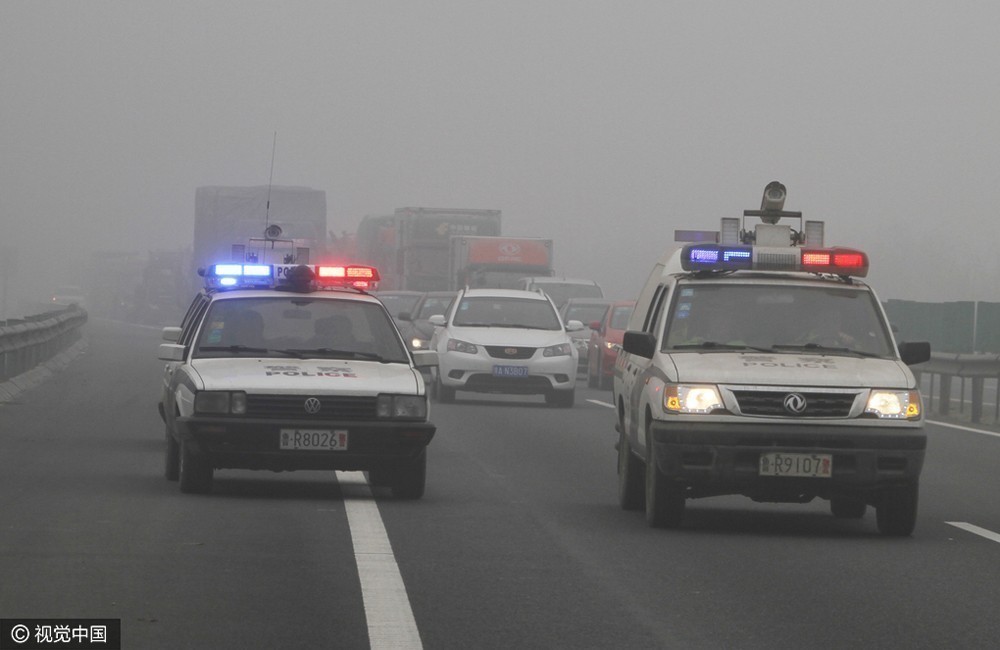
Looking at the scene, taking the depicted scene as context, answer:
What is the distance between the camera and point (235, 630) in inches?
301

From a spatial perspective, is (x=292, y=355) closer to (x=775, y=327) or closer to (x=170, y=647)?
(x=775, y=327)

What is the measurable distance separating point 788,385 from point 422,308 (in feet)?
76.6

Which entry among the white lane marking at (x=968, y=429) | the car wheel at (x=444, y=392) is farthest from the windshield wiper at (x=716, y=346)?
the car wheel at (x=444, y=392)

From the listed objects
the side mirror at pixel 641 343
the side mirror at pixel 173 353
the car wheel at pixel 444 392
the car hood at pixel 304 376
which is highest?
the side mirror at pixel 641 343

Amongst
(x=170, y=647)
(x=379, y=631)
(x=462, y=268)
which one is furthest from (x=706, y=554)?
(x=462, y=268)

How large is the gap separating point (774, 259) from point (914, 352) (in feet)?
3.57

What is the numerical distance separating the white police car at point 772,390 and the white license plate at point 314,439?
75.5 inches

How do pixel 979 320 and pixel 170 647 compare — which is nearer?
pixel 170 647

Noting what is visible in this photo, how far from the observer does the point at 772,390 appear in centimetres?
1132

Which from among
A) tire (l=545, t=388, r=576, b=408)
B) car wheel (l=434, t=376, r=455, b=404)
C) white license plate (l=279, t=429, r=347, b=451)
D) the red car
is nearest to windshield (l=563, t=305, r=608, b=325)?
the red car

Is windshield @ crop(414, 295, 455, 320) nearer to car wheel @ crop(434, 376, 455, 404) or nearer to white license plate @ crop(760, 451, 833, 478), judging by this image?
car wheel @ crop(434, 376, 455, 404)

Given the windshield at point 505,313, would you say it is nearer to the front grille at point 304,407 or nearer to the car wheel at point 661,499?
the front grille at point 304,407

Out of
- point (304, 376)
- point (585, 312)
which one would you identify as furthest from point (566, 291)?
point (304, 376)

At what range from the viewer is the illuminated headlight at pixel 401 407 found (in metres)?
12.7
